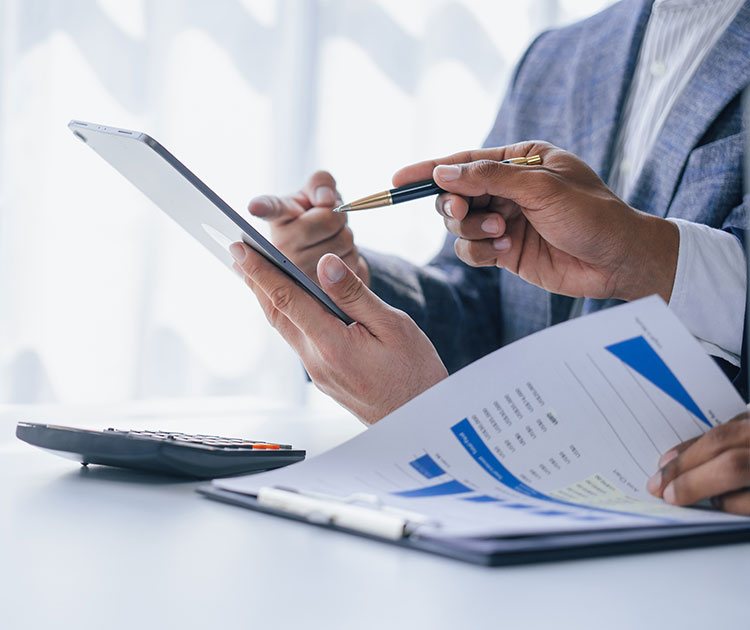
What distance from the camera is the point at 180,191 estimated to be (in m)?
0.60

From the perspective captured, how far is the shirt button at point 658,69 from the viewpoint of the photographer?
1.13 metres

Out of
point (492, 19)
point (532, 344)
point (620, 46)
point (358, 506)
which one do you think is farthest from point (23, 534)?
point (492, 19)

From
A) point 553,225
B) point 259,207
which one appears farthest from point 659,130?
point 259,207

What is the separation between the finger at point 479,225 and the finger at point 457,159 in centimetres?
6

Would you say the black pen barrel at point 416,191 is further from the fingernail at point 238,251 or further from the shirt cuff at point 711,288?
the shirt cuff at point 711,288

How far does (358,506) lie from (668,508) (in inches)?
6.6

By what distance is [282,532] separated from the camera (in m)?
0.37

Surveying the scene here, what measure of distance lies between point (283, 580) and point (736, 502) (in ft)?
0.81

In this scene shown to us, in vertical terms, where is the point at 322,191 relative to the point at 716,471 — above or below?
above

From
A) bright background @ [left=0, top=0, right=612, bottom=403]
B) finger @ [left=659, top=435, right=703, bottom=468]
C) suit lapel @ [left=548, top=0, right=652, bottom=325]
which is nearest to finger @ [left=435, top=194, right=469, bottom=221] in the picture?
finger @ [left=659, top=435, right=703, bottom=468]

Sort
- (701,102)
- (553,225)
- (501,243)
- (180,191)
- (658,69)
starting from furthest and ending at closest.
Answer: (658,69) → (701,102) → (501,243) → (553,225) → (180,191)

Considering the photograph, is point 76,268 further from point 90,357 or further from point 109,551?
point 109,551

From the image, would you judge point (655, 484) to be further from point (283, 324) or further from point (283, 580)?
point (283, 324)

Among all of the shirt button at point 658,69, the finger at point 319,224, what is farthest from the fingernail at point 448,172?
the shirt button at point 658,69
